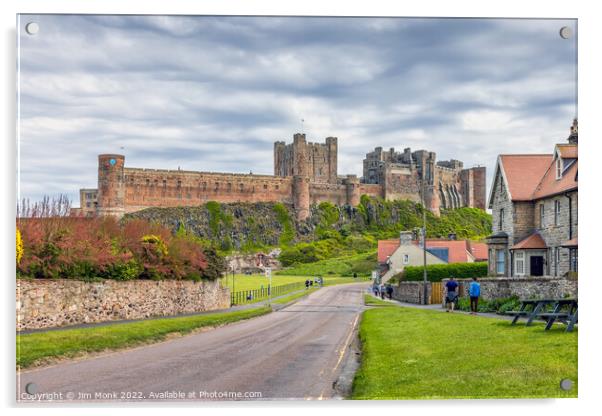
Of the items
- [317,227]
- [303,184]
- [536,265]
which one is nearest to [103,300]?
[536,265]

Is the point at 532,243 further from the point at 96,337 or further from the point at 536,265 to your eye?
the point at 96,337

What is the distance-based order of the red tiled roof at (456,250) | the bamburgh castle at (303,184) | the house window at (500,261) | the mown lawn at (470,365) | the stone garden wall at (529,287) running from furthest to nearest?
the red tiled roof at (456,250) < the house window at (500,261) < the bamburgh castle at (303,184) < the stone garden wall at (529,287) < the mown lawn at (470,365)

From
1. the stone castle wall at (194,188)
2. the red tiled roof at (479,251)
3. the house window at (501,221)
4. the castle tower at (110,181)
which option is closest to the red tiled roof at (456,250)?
the red tiled roof at (479,251)

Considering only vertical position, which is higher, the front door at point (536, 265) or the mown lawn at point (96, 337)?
the front door at point (536, 265)

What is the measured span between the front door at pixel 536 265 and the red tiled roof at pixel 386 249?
3069cm

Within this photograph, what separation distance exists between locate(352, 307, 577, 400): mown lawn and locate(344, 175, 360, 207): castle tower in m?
98.7

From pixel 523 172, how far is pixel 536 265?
3.65m

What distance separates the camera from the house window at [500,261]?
75.3 feet

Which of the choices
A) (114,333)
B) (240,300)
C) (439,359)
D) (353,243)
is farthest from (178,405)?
(353,243)

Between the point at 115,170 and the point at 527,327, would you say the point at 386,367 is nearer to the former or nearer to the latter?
the point at 527,327

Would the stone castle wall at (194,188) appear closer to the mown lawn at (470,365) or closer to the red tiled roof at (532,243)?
the mown lawn at (470,365)

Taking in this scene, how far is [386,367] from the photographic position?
34.5 feet

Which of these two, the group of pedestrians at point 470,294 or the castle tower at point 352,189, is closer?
the group of pedestrians at point 470,294

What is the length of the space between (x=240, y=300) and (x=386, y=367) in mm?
21013
